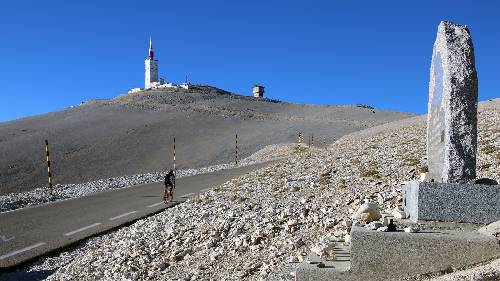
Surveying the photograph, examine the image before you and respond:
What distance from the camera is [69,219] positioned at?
53.0ft

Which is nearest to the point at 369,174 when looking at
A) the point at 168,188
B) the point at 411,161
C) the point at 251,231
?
the point at 411,161

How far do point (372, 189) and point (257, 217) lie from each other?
2708 millimetres

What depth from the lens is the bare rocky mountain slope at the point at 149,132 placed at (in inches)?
2076

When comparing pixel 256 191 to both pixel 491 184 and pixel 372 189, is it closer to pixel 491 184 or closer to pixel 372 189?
pixel 372 189

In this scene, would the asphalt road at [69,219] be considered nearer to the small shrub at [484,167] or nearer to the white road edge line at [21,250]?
the white road edge line at [21,250]

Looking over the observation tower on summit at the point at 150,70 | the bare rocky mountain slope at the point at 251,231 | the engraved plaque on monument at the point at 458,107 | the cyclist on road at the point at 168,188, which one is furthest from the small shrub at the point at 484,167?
the observation tower on summit at the point at 150,70

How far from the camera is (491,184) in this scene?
693 cm

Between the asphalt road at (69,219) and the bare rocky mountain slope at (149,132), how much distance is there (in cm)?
2579

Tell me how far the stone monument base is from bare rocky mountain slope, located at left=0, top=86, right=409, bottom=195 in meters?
41.8

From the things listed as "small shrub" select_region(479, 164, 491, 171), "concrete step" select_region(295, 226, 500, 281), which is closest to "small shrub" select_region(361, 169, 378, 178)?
"small shrub" select_region(479, 164, 491, 171)

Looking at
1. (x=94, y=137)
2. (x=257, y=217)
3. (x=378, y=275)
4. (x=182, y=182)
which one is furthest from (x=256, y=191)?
(x=94, y=137)

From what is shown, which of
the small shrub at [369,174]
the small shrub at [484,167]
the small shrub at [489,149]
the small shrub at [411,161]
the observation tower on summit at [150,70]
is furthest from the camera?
the observation tower on summit at [150,70]

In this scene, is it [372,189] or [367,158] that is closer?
[372,189]

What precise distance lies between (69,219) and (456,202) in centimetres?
1311
